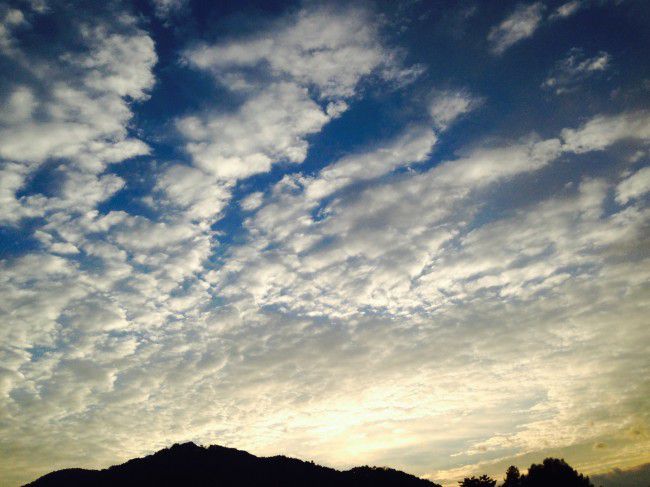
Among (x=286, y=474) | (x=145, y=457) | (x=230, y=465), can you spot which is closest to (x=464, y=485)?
(x=286, y=474)

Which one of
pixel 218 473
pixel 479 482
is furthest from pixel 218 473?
pixel 479 482

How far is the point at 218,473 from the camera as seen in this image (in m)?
91.4

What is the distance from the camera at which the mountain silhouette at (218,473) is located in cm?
8844

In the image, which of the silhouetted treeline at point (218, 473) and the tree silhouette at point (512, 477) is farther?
the silhouetted treeline at point (218, 473)

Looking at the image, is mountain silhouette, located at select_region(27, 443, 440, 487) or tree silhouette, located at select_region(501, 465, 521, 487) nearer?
tree silhouette, located at select_region(501, 465, 521, 487)

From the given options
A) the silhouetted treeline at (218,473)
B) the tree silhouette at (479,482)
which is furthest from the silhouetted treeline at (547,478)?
the silhouetted treeline at (218,473)

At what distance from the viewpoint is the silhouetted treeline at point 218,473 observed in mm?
88438

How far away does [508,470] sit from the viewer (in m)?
70.6

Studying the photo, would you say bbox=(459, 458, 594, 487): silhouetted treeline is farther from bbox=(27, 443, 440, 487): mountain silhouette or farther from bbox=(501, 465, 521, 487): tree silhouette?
bbox=(27, 443, 440, 487): mountain silhouette

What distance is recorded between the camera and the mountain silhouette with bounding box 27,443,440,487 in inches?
3482

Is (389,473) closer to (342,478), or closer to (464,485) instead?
(342,478)

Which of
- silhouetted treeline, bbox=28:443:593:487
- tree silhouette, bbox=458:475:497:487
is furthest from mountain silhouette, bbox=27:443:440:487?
tree silhouette, bbox=458:475:497:487

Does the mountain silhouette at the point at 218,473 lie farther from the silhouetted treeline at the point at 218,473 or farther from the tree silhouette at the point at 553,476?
the tree silhouette at the point at 553,476

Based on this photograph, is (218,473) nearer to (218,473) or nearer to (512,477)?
(218,473)
